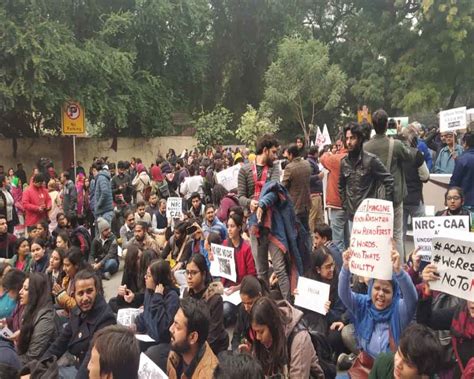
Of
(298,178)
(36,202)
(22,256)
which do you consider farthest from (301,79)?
(22,256)

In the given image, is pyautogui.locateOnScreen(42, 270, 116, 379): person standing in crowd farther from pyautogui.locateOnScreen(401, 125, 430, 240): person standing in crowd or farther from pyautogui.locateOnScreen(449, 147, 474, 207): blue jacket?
pyautogui.locateOnScreen(449, 147, 474, 207): blue jacket

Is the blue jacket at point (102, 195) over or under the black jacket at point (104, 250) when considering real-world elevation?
over

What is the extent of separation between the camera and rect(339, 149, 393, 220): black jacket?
5.44 meters

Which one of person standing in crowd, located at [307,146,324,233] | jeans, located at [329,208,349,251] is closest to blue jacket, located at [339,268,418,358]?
jeans, located at [329,208,349,251]

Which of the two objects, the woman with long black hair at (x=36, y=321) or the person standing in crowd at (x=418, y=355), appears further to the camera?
the woman with long black hair at (x=36, y=321)

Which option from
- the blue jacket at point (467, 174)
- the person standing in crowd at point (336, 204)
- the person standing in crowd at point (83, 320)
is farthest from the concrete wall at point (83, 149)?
the blue jacket at point (467, 174)

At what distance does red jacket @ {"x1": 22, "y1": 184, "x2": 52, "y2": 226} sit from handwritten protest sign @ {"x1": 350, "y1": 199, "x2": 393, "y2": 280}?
262 inches

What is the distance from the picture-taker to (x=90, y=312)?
15.0 ft

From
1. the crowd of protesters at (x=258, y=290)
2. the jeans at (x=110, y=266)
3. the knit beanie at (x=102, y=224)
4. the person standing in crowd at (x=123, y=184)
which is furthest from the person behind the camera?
the person standing in crowd at (x=123, y=184)

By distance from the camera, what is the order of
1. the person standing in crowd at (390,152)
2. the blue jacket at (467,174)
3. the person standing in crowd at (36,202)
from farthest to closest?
the person standing in crowd at (36,202) → the blue jacket at (467,174) → the person standing in crowd at (390,152)

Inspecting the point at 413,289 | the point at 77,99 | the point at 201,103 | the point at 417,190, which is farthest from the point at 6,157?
the point at 413,289

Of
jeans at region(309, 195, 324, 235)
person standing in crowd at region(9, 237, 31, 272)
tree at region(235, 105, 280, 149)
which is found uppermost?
tree at region(235, 105, 280, 149)

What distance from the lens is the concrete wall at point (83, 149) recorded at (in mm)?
21547

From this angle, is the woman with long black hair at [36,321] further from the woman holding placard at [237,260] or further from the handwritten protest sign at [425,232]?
the handwritten protest sign at [425,232]
